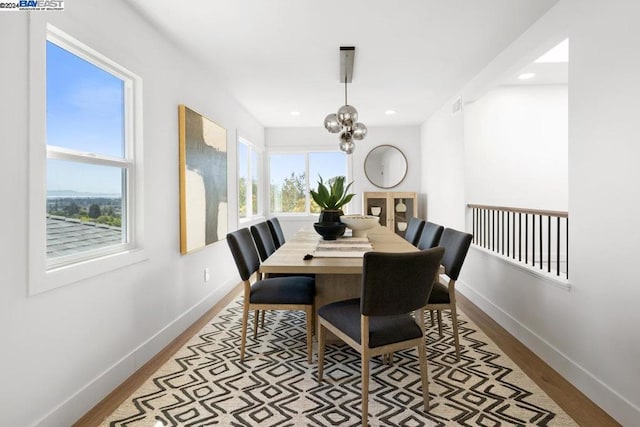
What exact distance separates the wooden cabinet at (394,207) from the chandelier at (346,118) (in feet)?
8.19

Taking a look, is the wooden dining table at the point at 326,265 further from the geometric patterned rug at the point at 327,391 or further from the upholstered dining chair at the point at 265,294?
the geometric patterned rug at the point at 327,391

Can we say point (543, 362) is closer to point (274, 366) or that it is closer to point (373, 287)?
point (373, 287)

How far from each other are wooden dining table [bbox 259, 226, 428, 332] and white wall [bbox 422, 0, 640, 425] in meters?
1.03

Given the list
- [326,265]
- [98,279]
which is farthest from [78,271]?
[326,265]

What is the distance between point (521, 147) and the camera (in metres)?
4.60

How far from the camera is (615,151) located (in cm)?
197

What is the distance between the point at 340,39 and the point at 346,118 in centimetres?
65

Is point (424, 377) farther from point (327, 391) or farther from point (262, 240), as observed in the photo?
point (262, 240)

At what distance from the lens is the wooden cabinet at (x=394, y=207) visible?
6371 millimetres

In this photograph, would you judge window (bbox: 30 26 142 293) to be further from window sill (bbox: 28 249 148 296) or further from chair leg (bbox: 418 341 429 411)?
chair leg (bbox: 418 341 429 411)

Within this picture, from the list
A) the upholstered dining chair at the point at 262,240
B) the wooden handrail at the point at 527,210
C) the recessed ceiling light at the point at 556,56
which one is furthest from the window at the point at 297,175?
the recessed ceiling light at the point at 556,56

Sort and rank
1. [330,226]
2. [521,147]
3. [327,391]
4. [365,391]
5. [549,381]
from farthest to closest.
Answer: [521,147] < [330,226] < [549,381] < [327,391] < [365,391]

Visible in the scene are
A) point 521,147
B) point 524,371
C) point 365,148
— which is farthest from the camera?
point 365,148

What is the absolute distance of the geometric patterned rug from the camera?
6.31 feet
